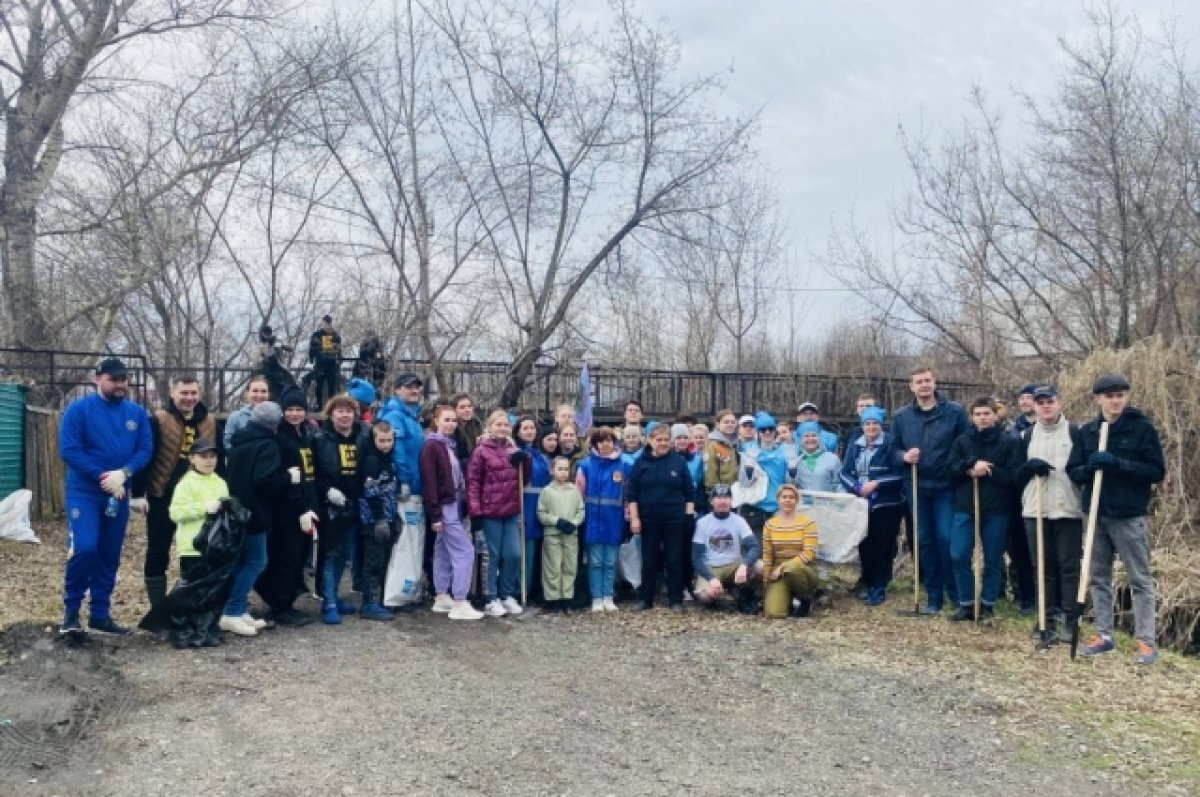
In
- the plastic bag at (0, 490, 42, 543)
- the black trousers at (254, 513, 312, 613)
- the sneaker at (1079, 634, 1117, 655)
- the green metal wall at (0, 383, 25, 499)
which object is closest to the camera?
the sneaker at (1079, 634, 1117, 655)

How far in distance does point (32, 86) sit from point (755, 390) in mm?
14317

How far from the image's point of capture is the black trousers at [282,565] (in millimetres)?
6969

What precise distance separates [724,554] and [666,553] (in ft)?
1.68

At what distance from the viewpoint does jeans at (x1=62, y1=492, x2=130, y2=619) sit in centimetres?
617

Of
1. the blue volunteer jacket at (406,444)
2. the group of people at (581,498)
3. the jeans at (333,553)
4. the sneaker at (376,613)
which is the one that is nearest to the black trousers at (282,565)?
the group of people at (581,498)

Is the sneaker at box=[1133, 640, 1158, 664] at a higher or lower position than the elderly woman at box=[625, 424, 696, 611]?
lower

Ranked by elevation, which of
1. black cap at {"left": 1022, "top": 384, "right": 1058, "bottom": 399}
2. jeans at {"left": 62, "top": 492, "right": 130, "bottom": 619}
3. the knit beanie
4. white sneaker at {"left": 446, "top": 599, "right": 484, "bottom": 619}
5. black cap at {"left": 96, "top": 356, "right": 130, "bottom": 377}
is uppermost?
black cap at {"left": 96, "top": 356, "right": 130, "bottom": 377}

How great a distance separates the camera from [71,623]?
6176mm

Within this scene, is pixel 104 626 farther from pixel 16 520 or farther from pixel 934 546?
pixel 934 546

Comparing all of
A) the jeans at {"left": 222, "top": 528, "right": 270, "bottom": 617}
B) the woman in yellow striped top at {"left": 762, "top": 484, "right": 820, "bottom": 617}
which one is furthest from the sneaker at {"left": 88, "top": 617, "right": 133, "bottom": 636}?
the woman in yellow striped top at {"left": 762, "top": 484, "right": 820, "bottom": 617}

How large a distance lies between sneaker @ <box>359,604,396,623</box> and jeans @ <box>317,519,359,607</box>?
26cm

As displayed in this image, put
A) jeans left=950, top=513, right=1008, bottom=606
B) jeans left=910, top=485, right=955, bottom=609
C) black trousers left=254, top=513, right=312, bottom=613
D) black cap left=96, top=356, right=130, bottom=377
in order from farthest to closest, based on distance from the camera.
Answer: jeans left=910, top=485, right=955, bottom=609, jeans left=950, top=513, right=1008, bottom=606, black trousers left=254, top=513, right=312, bottom=613, black cap left=96, top=356, right=130, bottom=377

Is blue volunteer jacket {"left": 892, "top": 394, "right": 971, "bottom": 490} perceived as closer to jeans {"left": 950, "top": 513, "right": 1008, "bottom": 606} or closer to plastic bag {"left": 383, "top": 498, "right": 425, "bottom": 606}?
jeans {"left": 950, "top": 513, "right": 1008, "bottom": 606}

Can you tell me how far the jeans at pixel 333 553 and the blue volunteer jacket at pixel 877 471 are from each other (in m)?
4.53
